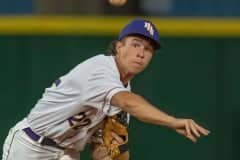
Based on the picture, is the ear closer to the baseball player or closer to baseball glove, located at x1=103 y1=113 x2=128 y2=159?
the baseball player

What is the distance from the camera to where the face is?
500cm

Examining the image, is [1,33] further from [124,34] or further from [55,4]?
[124,34]

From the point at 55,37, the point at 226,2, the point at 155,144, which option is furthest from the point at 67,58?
the point at 226,2

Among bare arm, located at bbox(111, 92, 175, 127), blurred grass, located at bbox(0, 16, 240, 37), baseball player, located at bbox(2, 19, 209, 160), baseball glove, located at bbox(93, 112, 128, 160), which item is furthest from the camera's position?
blurred grass, located at bbox(0, 16, 240, 37)

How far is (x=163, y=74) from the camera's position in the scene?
6.57 metres

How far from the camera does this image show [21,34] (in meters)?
6.59

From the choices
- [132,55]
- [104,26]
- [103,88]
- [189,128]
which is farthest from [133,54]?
[104,26]

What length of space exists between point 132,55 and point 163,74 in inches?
62.2

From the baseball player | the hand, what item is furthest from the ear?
the hand

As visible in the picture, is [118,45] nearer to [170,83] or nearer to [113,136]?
[113,136]

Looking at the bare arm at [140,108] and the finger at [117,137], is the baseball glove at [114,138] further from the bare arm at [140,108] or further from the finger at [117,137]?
the bare arm at [140,108]

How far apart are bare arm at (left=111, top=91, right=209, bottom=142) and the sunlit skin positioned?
27 cm

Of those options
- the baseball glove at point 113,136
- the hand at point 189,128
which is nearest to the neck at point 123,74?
the baseball glove at point 113,136

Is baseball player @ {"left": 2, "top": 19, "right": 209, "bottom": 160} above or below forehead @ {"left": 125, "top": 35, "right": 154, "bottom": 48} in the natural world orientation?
below
